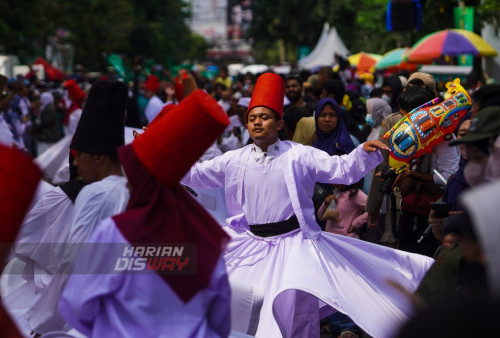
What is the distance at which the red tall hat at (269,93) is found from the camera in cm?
669

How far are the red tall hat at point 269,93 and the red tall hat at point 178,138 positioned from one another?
103 inches

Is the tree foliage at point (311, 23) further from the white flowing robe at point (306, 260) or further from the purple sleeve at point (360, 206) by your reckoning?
the white flowing robe at point (306, 260)

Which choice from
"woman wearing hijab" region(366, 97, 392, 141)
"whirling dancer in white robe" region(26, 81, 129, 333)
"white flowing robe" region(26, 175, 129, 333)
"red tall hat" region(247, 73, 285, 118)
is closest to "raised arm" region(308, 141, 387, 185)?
"red tall hat" region(247, 73, 285, 118)

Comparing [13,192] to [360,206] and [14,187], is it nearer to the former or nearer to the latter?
[14,187]

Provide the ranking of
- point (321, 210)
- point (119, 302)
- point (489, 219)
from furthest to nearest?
point (321, 210), point (119, 302), point (489, 219)

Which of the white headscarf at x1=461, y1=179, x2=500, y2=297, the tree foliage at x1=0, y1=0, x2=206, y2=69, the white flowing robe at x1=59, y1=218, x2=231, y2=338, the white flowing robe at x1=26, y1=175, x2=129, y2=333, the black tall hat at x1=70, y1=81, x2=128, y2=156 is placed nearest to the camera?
the white headscarf at x1=461, y1=179, x2=500, y2=297

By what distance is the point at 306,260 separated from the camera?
627cm

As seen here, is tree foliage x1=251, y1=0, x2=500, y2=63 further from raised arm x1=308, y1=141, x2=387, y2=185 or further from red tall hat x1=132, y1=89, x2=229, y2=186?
red tall hat x1=132, y1=89, x2=229, y2=186

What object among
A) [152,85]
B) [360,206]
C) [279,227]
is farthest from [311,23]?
[279,227]

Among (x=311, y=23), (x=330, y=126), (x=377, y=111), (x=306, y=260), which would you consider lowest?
(x=311, y=23)

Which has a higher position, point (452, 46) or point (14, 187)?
point (14, 187)

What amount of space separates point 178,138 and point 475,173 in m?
1.31

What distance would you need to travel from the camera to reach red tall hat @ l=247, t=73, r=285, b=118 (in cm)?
669

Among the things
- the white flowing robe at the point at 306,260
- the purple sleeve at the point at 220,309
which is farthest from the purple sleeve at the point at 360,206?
the purple sleeve at the point at 220,309
